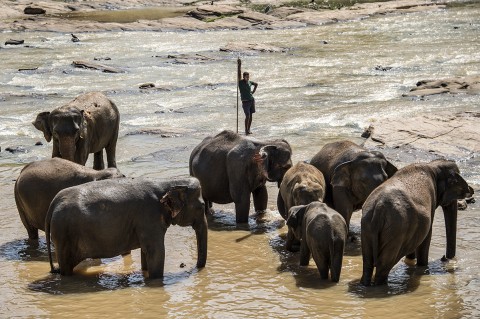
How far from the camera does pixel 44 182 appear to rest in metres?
12.9

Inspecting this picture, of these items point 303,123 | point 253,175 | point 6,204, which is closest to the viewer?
point 253,175

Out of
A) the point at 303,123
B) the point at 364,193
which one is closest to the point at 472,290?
the point at 364,193

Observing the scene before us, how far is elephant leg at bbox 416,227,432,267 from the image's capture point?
39.2 ft

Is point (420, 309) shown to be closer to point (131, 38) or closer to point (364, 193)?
point (364, 193)

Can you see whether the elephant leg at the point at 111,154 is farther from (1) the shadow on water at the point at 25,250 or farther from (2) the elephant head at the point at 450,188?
(2) the elephant head at the point at 450,188

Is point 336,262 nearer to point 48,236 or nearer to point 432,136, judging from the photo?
point 48,236

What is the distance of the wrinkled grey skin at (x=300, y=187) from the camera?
12844mm

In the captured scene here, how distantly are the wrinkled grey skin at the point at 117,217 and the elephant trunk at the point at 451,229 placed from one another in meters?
3.18

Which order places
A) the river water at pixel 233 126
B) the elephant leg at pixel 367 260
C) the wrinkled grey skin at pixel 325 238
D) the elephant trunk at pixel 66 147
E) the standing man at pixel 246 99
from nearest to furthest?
the river water at pixel 233 126 → the elephant leg at pixel 367 260 → the wrinkled grey skin at pixel 325 238 → the elephant trunk at pixel 66 147 → the standing man at pixel 246 99

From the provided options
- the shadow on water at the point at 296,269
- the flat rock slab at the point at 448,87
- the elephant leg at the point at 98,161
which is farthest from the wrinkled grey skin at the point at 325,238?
the flat rock slab at the point at 448,87

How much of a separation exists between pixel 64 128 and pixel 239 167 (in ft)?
9.25

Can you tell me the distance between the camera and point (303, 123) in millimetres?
22391

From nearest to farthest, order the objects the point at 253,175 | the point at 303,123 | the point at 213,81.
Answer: the point at 253,175
the point at 303,123
the point at 213,81

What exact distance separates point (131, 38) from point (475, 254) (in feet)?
101
